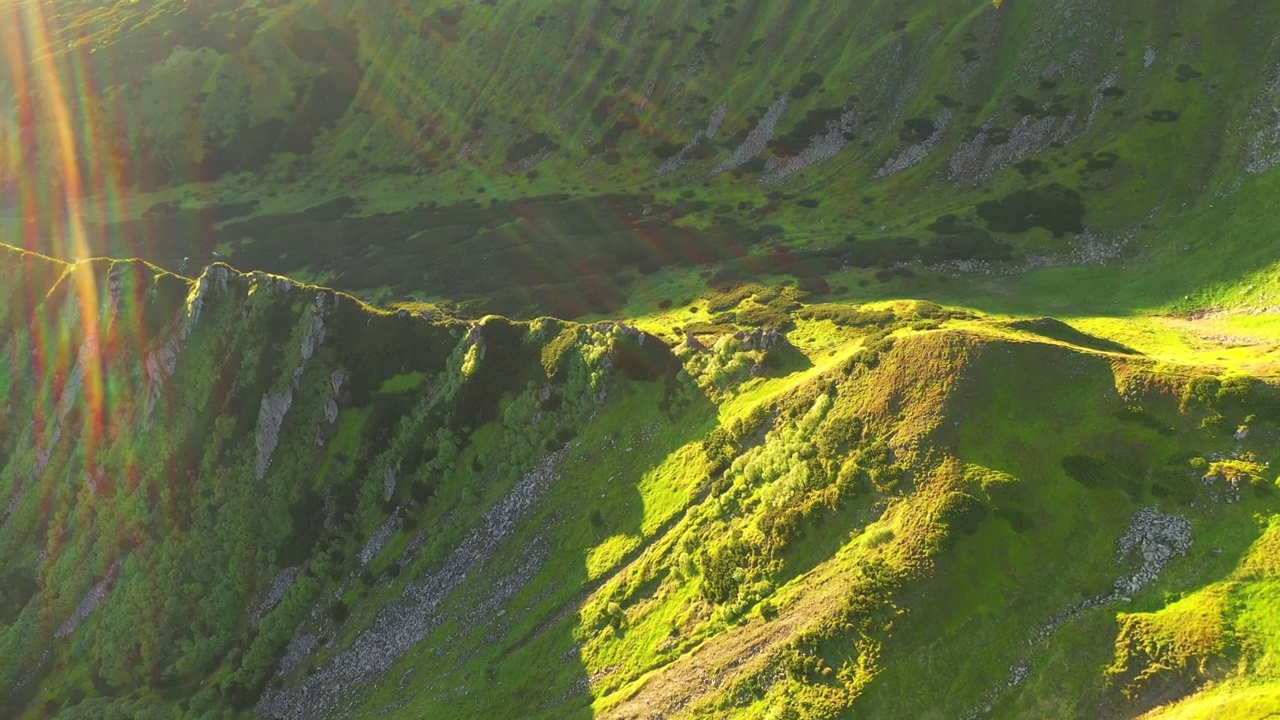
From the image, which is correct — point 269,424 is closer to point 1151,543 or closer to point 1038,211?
point 1151,543

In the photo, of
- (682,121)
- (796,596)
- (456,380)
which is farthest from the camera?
(682,121)

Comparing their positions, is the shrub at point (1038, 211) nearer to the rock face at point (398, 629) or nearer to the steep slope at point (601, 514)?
the steep slope at point (601, 514)

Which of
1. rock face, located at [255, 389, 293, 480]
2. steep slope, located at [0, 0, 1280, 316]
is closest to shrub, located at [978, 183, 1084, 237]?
steep slope, located at [0, 0, 1280, 316]

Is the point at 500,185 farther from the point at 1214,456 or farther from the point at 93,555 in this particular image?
the point at 1214,456

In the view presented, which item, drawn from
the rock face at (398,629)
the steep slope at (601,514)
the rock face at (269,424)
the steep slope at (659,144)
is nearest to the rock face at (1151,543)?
the steep slope at (601,514)

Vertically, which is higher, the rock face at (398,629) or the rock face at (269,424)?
the rock face at (269,424)

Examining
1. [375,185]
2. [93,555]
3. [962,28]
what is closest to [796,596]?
[93,555]
